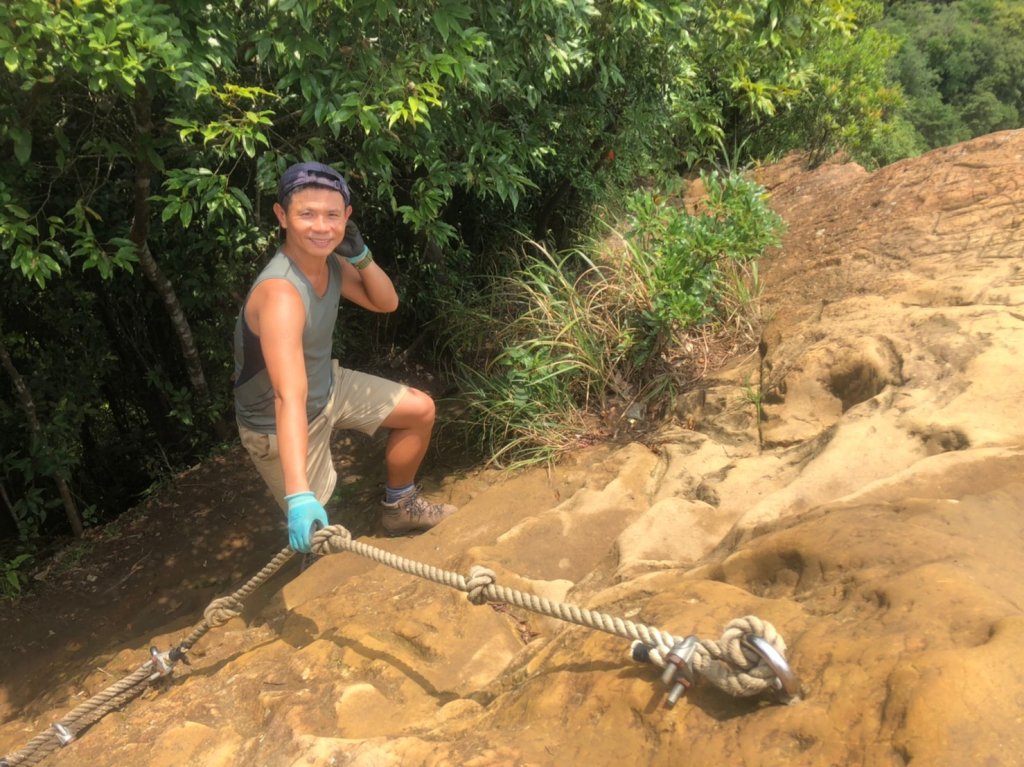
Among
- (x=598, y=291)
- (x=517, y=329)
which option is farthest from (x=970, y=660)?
(x=517, y=329)

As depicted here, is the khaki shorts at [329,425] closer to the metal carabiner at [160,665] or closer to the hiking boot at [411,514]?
the hiking boot at [411,514]

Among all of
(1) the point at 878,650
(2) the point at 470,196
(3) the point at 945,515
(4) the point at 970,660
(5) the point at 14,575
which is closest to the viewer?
(4) the point at 970,660

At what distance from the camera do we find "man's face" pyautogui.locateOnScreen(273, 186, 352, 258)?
2529 millimetres

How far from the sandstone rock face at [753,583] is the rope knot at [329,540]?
312 mm

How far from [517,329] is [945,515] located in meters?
2.84

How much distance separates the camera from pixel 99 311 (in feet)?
14.2

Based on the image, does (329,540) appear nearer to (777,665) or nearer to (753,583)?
(753,583)

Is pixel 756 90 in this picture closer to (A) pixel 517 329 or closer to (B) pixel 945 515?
(A) pixel 517 329

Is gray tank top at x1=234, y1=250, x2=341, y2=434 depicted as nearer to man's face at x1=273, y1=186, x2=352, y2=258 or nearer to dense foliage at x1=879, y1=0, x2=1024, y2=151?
man's face at x1=273, y1=186, x2=352, y2=258

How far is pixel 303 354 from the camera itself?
2609 millimetres

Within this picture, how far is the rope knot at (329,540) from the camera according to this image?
7.00ft

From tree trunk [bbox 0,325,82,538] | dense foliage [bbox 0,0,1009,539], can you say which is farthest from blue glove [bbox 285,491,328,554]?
tree trunk [bbox 0,325,82,538]

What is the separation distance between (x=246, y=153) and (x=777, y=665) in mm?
2912

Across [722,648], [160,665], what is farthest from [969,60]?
[160,665]
